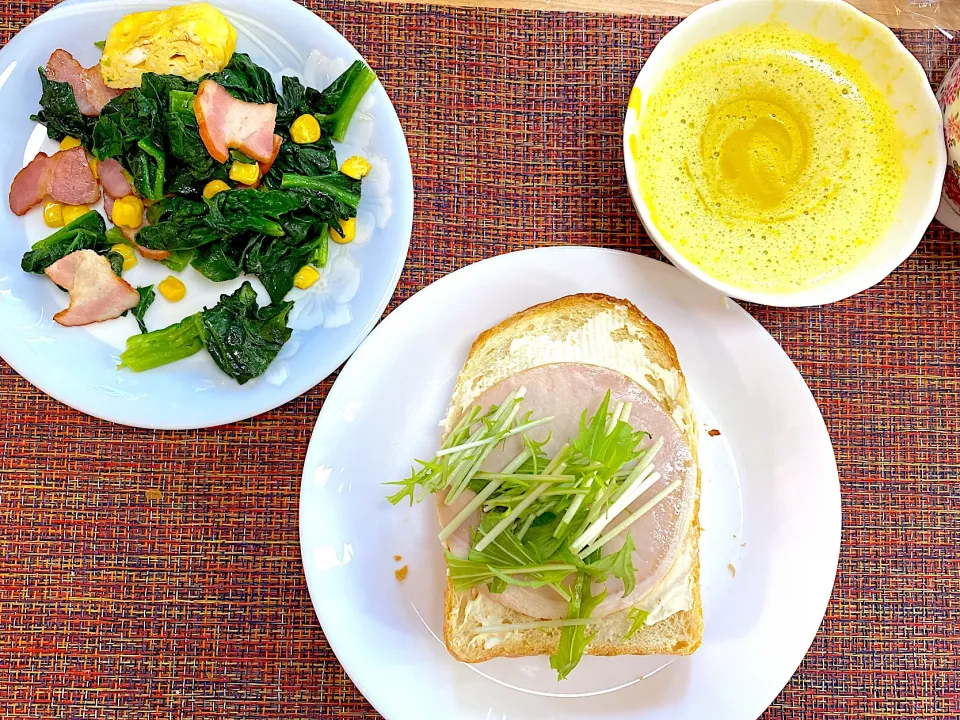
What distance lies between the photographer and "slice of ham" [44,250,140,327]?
2512mm

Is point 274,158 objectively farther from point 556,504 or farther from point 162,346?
point 556,504

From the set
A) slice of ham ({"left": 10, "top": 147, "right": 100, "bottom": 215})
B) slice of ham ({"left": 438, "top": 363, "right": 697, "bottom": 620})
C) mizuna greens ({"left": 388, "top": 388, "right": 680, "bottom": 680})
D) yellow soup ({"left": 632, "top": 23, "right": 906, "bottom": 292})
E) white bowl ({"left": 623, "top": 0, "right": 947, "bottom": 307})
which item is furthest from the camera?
slice of ham ({"left": 10, "top": 147, "right": 100, "bottom": 215})

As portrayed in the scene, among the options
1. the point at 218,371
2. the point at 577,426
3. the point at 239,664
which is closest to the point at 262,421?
the point at 218,371

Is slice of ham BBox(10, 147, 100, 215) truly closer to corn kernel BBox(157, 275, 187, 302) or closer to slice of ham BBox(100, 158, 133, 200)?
slice of ham BBox(100, 158, 133, 200)

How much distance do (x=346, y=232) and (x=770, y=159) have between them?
1.55 meters

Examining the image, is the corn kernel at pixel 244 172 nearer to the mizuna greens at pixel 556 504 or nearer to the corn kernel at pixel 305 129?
the corn kernel at pixel 305 129

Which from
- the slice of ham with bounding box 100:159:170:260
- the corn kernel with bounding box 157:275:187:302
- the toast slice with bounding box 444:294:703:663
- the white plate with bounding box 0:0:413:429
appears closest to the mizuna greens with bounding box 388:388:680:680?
the toast slice with bounding box 444:294:703:663

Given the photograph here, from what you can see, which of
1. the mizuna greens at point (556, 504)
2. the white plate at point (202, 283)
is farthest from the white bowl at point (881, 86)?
the white plate at point (202, 283)

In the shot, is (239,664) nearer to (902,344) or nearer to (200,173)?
(200,173)

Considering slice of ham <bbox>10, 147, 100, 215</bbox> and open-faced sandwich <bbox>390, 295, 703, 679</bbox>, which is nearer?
open-faced sandwich <bbox>390, 295, 703, 679</bbox>

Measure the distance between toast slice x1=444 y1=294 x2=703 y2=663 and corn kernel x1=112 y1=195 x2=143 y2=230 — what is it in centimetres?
133

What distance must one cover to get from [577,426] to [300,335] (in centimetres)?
107

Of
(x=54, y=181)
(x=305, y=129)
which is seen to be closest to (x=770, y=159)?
(x=305, y=129)

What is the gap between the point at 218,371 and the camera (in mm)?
2588
